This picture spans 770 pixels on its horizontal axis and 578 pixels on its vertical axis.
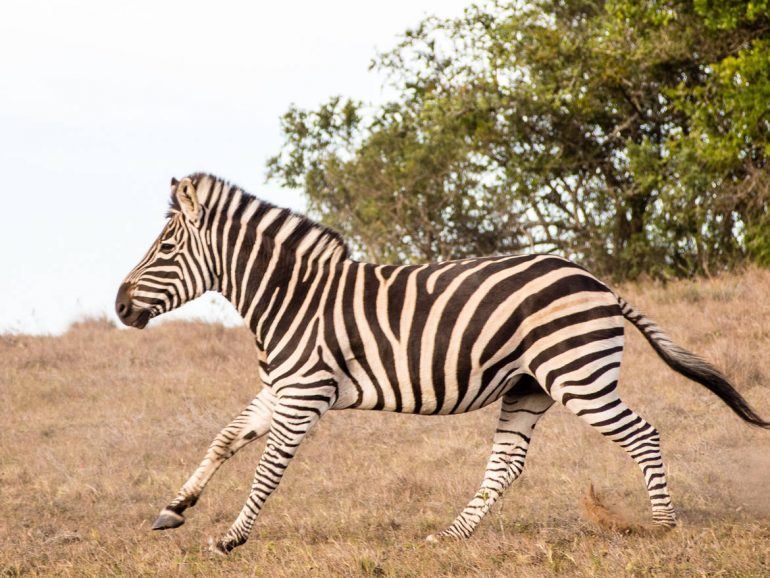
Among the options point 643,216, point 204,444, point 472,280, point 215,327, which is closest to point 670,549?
point 472,280

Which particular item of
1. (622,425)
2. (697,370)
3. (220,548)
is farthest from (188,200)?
(697,370)

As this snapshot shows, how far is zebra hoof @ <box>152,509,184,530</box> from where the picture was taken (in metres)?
6.32

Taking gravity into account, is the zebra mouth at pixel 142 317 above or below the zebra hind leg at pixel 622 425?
above

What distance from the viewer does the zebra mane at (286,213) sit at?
657 centimetres

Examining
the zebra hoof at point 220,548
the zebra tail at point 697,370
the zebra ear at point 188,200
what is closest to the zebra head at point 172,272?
the zebra ear at point 188,200

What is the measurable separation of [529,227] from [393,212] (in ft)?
11.6

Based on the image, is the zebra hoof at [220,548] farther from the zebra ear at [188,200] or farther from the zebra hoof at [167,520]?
the zebra ear at [188,200]

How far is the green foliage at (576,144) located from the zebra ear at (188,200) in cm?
1250

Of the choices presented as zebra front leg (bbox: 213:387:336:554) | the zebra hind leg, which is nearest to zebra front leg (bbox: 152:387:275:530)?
zebra front leg (bbox: 213:387:336:554)

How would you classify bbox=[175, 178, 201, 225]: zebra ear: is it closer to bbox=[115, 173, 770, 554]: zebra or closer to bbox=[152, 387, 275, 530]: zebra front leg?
bbox=[115, 173, 770, 554]: zebra

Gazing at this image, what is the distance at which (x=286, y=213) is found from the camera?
670cm

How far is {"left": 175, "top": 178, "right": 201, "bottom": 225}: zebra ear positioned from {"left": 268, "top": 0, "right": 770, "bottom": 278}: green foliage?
41.0ft

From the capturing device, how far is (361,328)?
20.2ft

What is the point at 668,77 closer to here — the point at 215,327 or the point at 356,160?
the point at 356,160
